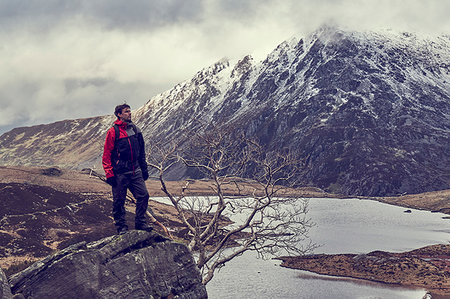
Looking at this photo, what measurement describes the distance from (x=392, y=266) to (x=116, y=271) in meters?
46.1

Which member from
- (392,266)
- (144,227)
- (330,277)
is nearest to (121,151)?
(144,227)

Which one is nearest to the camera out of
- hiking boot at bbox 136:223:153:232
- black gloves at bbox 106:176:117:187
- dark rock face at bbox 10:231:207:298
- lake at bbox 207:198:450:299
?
dark rock face at bbox 10:231:207:298

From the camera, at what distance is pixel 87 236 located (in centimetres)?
6247

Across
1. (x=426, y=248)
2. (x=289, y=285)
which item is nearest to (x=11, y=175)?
(x=289, y=285)

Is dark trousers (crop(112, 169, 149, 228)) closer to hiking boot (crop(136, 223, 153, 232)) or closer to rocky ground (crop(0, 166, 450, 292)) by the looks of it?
hiking boot (crop(136, 223, 153, 232))

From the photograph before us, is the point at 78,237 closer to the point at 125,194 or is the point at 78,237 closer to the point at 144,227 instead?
the point at 144,227

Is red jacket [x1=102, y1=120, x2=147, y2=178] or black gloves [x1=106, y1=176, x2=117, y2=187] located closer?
red jacket [x1=102, y1=120, x2=147, y2=178]

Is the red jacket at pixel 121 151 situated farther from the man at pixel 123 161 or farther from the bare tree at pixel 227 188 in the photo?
the bare tree at pixel 227 188

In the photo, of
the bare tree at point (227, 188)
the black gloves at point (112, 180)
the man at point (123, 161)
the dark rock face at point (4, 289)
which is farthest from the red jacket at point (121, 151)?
the dark rock face at point (4, 289)

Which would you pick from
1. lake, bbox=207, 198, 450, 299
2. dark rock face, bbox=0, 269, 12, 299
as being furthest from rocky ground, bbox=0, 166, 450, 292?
dark rock face, bbox=0, 269, 12, 299

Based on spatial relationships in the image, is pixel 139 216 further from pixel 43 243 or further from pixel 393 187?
pixel 393 187

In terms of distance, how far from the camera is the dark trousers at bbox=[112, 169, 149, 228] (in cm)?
1519

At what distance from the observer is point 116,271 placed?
14266 mm

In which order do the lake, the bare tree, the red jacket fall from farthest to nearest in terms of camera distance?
the lake, the bare tree, the red jacket
